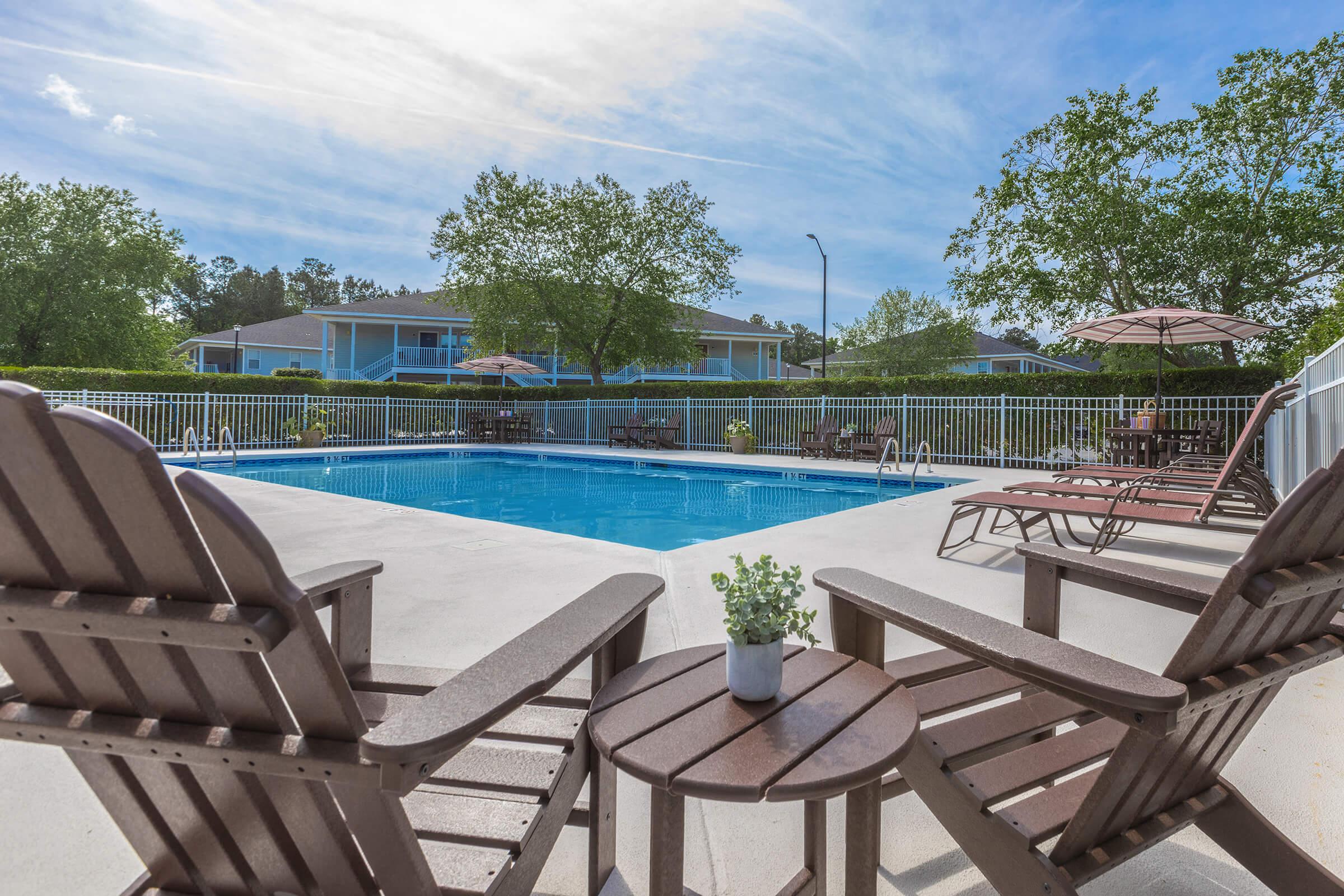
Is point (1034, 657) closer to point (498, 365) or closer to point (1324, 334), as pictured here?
point (1324, 334)

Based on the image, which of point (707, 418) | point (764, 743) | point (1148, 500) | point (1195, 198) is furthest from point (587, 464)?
point (1195, 198)

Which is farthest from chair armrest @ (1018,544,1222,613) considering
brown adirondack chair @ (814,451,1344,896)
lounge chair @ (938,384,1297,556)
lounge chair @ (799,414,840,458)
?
lounge chair @ (799,414,840,458)

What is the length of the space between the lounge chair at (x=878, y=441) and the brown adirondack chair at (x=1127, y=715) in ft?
38.4

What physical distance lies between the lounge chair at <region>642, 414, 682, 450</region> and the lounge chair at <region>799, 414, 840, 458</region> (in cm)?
370

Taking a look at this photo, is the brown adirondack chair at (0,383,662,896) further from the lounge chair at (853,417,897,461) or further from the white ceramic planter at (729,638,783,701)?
the lounge chair at (853,417,897,461)

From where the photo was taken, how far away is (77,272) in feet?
77.2

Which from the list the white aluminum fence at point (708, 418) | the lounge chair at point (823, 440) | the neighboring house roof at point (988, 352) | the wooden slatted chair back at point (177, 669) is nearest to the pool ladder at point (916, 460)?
the white aluminum fence at point (708, 418)

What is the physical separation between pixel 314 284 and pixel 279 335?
88.1 ft

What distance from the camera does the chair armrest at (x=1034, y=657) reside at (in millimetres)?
963

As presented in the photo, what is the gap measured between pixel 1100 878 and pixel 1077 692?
81 cm

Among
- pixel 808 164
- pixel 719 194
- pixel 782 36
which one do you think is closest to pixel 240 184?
pixel 719 194

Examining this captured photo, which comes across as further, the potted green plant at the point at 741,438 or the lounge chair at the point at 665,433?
the lounge chair at the point at 665,433

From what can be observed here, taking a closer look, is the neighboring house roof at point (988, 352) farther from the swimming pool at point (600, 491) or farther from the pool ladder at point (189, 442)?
the pool ladder at point (189, 442)

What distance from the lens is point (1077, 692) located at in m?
1.03
